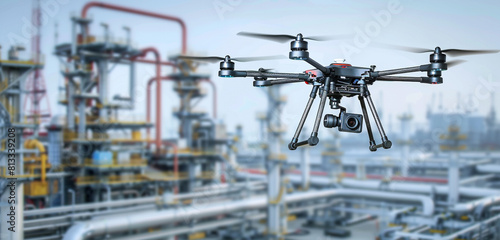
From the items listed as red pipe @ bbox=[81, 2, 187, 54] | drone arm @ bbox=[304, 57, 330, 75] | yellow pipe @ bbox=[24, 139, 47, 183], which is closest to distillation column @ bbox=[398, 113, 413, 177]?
red pipe @ bbox=[81, 2, 187, 54]

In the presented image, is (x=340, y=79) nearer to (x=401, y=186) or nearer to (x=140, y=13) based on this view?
(x=140, y=13)

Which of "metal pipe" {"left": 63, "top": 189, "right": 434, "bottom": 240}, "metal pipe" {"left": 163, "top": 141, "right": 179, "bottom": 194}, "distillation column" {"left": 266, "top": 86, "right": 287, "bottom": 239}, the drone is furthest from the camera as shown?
"distillation column" {"left": 266, "top": 86, "right": 287, "bottom": 239}

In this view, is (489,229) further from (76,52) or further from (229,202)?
(76,52)

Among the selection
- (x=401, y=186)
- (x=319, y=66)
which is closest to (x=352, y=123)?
(x=319, y=66)

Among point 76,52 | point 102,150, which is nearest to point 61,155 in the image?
point 102,150

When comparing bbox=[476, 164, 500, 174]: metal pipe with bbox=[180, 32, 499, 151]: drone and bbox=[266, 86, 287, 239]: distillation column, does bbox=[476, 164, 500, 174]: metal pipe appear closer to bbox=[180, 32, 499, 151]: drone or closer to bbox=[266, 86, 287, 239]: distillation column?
bbox=[266, 86, 287, 239]: distillation column

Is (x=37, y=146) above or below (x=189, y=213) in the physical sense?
above
